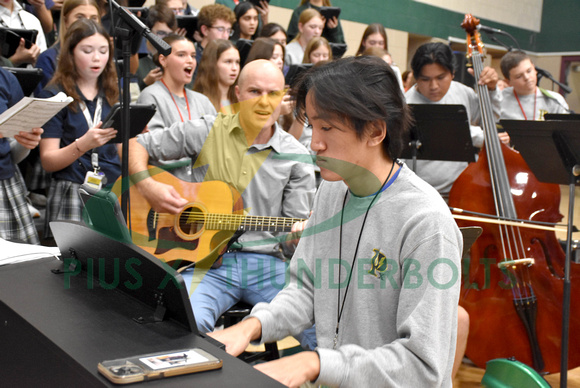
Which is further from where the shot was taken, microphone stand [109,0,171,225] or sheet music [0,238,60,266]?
microphone stand [109,0,171,225]

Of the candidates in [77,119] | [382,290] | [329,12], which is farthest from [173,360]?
[329,12]

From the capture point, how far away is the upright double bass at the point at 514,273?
2.42 meters

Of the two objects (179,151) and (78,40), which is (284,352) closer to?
(179,151)

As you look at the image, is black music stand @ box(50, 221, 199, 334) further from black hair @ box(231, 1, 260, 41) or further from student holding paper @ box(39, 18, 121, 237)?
black hair @ box(231, 1, 260, 41)

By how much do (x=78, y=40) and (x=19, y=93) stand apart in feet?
1.18

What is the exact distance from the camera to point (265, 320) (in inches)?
52.0

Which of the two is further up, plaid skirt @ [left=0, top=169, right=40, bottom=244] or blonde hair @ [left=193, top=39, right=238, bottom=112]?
blonde hair @ [left=193, top=39, right=238, bottom=112]

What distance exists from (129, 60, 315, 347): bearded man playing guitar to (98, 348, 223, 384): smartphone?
134cm

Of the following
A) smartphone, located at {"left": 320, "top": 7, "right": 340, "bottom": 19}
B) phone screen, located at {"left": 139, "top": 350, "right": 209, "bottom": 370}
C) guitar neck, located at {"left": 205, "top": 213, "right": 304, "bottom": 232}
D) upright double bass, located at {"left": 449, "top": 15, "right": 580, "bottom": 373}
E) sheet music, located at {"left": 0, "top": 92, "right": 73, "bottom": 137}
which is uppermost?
smartphone, located at {"left": 320, "top": 7, "right": 340, "bottom": 19}

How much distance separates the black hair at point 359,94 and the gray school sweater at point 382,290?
0.14 metres

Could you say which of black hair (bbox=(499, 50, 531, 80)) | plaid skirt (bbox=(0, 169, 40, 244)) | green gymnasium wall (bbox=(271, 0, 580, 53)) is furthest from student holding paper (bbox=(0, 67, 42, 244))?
green gymnasium wall (bbox=(271, 0, 580, 53))

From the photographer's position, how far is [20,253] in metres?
1.39

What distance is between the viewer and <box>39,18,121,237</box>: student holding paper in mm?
2586

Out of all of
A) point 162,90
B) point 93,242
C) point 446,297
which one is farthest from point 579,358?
point 162,90
